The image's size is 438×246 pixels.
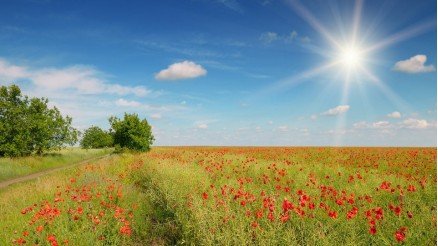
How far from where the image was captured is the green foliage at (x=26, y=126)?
2901 cm

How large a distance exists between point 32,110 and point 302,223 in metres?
32.5

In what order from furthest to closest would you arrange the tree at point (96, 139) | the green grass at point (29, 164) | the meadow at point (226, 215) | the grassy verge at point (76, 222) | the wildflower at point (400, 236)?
the tree at point (96, 139), the green grass at point (29, 164), the grassy verge at point (76, 222), the meadow at point (226, 215), the wildflower at point (400, 236)

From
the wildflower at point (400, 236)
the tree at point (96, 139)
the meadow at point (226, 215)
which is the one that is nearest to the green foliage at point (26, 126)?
the meadow at point (226, 215)

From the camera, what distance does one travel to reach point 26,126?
30.5 meters

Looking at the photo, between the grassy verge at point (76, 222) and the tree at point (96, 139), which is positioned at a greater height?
the tree at point (96, 139)

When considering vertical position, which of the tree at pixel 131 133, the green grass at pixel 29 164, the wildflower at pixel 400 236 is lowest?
the green grass at pixel 29 164

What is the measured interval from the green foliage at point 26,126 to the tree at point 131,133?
19.9 ft

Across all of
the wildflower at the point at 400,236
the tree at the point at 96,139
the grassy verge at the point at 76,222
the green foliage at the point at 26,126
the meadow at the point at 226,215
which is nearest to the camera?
the wildflower at the point at 400,236

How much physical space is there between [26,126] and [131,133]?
1111cm

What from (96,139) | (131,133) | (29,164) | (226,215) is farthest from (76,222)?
(96,139)

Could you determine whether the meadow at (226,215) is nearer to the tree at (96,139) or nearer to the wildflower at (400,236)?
the wildflower at (400,236)

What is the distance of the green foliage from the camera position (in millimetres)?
29011

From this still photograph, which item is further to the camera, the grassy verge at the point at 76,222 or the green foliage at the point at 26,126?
the green foliage at the point at 26,126

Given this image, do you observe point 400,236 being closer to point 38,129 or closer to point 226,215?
point 226,215
